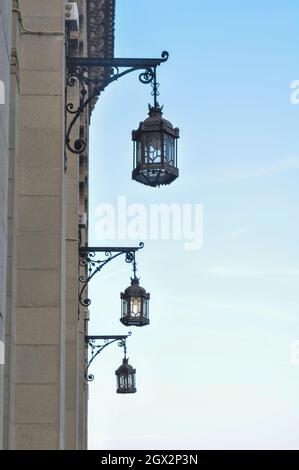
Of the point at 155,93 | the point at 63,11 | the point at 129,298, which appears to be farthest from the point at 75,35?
the point at 155,93

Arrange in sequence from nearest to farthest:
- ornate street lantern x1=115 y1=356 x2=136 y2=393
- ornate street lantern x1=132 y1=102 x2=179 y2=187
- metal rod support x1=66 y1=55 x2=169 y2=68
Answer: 1. ornate street lantern x1=132 y1=102 x2=179 y2=187
2. metal rod support x1=66 y1=55 x2=169 y2=68
3. ornate street lantern x1=115 y1=356 x2=136 y2=393

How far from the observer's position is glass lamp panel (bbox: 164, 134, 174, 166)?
612 inches

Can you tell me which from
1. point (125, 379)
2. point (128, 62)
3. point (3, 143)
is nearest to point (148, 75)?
point (128, 62)

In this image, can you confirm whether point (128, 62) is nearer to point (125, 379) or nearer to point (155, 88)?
point (155, 88)

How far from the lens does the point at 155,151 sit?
613 inches

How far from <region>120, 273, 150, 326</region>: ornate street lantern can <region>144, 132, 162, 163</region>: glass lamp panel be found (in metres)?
8.41

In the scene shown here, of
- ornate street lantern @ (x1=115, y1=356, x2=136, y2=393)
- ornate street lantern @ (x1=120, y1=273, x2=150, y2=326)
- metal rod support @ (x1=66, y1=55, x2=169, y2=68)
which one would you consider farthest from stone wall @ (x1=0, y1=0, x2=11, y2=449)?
ornate street lantern @ (x1=115, y1=356, x2=136, y2=393)

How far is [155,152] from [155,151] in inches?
0.6

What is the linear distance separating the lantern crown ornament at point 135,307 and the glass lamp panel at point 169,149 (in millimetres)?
8335

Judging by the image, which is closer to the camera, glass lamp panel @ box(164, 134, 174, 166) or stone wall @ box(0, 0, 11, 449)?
stone wall @ box(0, 0, 11, 449)

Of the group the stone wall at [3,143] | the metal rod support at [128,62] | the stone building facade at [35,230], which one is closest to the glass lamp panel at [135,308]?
the stone building facade at [35,230]

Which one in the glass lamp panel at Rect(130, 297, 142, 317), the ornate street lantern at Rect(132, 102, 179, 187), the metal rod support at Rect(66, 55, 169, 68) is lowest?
the glass lamp panel at Rect(130, 297, 142, 317)

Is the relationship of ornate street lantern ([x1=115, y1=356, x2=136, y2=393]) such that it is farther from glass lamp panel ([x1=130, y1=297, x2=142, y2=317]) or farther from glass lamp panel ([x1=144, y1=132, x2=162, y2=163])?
glass lamp panel ([x1=144, y1=132, x2=162, y2=163])

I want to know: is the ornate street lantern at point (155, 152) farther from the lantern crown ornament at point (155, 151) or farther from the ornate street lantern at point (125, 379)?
the ornate street lantern at point (125, 379)
